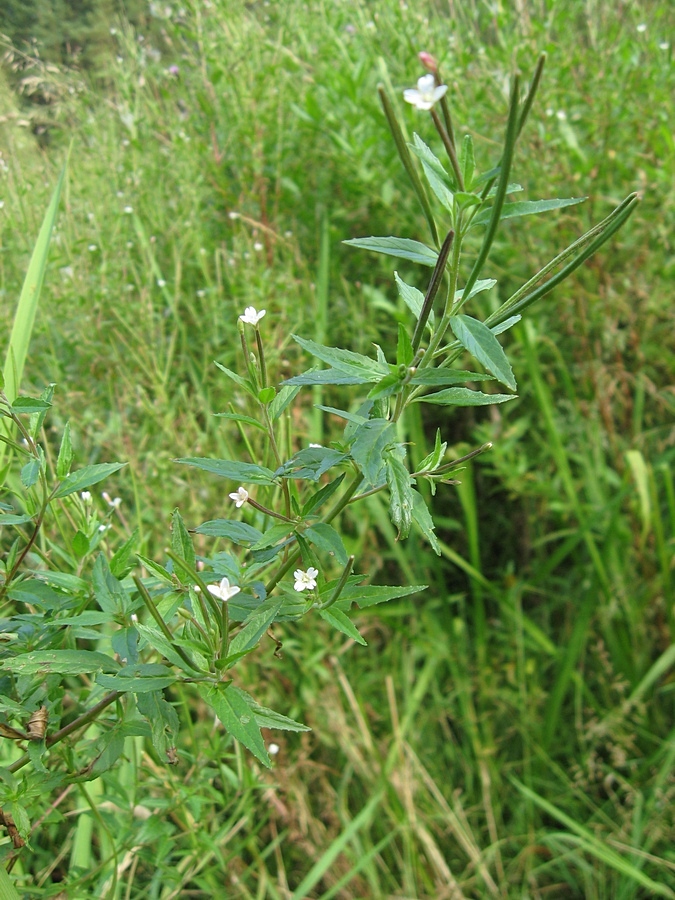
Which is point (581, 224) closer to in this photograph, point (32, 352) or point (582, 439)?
point (582, 439)

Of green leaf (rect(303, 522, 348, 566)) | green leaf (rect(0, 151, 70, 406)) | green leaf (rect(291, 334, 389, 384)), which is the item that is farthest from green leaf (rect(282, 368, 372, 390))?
green leaf (rect(0, 151, 70, 406))

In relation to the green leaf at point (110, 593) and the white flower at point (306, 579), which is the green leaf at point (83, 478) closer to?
the green leaf at point (110, 593)

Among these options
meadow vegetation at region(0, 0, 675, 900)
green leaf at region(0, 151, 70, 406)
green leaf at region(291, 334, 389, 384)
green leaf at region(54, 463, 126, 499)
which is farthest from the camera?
meadow vegetation at region(0, 0, 675, 900)

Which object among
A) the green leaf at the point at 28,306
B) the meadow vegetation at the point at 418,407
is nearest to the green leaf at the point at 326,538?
the green leaf at the point at 28,306

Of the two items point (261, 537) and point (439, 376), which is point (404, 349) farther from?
point (261, 537)

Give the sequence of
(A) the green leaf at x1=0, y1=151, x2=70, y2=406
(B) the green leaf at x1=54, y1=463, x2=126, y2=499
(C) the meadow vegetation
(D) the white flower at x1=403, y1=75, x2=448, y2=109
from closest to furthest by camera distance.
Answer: (D) the white flower at x1=403, y1=75, x2=448, y2=109, (B) the green leaf at x1=54, y1=463, x2=126, y2=499, (A) the green leaf at x1=0, y1=151, x2=70, y2=406, (C) the meadow vegetation

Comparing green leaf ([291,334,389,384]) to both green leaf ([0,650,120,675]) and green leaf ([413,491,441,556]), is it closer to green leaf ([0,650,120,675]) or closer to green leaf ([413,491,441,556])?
green leaf ([413,491,441,556])

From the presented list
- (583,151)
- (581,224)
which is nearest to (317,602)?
(581,224)

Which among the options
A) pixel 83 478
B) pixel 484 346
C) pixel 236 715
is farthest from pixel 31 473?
pixel 484 346
